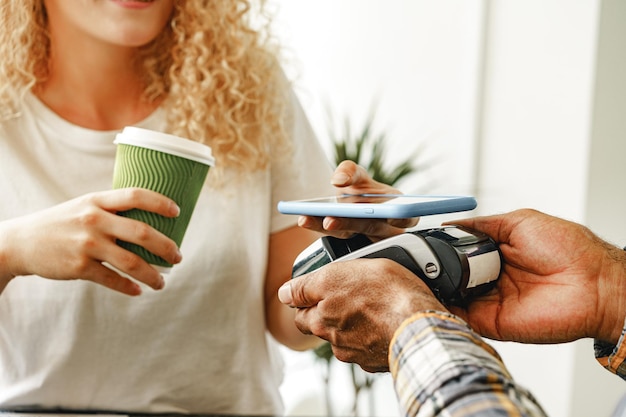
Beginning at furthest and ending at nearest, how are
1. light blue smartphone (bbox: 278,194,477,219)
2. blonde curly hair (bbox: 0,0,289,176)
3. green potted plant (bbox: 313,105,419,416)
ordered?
green potted plant (bbox: 313,105,419,416) < blonde curly hair (bbox: 0,0,289,176) < light blue smartphone (bbox: 278,194,477,219)

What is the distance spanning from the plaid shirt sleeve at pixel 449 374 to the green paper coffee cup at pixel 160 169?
0.42m

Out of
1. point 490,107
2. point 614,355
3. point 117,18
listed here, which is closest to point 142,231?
point 117,18

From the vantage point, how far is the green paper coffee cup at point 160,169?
926 mm

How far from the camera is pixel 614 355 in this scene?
0.90 metres

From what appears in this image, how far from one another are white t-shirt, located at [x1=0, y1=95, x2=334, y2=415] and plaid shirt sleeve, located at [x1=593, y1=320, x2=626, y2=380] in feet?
2.15

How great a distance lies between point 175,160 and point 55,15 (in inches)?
24.3

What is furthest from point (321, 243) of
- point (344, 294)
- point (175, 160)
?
point (175, 160)

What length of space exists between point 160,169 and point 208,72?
517mm

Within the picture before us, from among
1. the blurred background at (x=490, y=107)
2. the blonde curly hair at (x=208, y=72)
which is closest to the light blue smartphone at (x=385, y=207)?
the blonde curly hair at (x=208, y=72)

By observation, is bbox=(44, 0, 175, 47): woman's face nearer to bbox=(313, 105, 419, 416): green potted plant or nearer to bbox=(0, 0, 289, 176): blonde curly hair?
bbox=(0, 0, 289, 176): blonde curly hair

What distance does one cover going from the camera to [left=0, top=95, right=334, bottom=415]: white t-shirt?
125 centimetres

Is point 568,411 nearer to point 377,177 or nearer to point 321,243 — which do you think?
point 377,177

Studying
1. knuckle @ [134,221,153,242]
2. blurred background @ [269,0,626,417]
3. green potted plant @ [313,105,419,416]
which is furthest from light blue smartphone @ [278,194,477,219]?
green potted plant @ [313,105,419,416]

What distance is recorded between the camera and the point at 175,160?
942mm
